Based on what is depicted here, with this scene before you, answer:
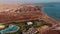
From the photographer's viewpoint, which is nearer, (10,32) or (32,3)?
(10,32)

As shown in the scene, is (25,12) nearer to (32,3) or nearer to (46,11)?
(32,3)

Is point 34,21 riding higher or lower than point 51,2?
lower

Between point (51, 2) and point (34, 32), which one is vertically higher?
point (51, 2)

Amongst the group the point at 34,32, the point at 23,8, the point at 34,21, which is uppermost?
the point at 23,8

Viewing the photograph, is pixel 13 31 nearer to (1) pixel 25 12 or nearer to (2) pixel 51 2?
(1) pixel 25 12

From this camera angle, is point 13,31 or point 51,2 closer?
point 13,31

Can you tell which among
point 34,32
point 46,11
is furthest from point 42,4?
point 34,32

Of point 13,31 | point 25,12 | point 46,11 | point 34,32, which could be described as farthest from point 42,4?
A: point 13,31

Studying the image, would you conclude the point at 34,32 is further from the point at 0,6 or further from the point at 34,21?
the point at 0,6
